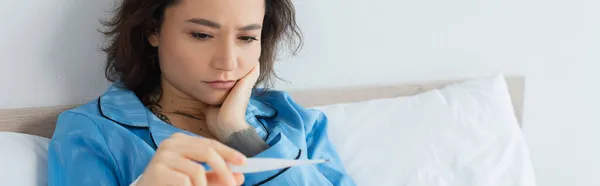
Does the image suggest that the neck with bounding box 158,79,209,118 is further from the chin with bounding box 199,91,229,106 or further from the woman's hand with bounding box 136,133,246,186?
the woman's hand with bounding box 136,133,246,186

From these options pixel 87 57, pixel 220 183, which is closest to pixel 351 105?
pixel 87 57

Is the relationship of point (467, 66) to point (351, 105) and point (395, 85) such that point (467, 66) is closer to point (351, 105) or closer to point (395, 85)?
point (395, 85)

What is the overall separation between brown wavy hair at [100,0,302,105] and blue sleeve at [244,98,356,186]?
126 millimetres

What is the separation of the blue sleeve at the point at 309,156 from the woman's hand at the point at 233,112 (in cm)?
7

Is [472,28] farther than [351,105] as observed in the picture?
Yes

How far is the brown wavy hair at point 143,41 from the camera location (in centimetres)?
107

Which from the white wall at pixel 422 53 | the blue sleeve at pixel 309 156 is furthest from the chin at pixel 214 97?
the white wall at pixel 422 53

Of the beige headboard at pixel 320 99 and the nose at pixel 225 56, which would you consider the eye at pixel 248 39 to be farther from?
the beige headboard at pixel 320 99

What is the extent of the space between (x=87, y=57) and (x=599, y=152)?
4.59ft

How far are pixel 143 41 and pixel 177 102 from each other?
0.38ft

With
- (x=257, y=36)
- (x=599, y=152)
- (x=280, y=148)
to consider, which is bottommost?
(x=599, y=152)

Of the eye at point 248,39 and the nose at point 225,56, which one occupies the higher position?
the eye at point 248,39

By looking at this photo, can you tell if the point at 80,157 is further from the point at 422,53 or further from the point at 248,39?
the point at 422,53

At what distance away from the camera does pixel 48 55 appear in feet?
3.80
